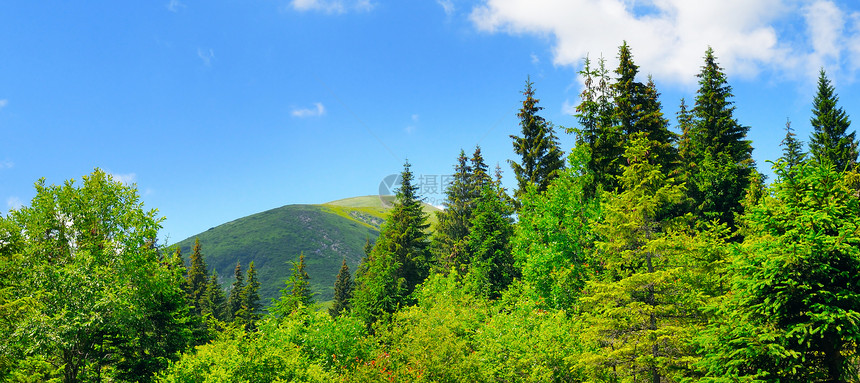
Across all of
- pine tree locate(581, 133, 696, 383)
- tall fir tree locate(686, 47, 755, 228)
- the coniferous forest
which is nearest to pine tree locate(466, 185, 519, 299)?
the coniferous forest

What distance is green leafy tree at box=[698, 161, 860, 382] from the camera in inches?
382

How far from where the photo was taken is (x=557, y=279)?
22.6 metres

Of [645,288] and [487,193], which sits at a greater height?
[487,193]

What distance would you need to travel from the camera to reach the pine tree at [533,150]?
107ft

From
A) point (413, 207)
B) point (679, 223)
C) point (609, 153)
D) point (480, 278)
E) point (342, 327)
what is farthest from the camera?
point (413, 207)

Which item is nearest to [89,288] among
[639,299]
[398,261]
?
[398,261]

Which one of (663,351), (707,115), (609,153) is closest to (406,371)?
(663,351)

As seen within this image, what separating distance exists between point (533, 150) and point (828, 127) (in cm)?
2947

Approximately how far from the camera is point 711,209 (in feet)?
104

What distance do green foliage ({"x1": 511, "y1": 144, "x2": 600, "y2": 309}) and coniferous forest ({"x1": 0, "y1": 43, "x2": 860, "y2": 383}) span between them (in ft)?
0.34

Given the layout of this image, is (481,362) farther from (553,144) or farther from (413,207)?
(413,207)

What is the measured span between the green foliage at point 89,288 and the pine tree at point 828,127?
2042 inches

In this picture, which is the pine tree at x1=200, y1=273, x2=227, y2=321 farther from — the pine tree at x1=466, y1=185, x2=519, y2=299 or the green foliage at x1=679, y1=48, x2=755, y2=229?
the green foliage at x1=679, y1=48, x2=755, y2=229

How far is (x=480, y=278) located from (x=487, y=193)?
6.66 m
